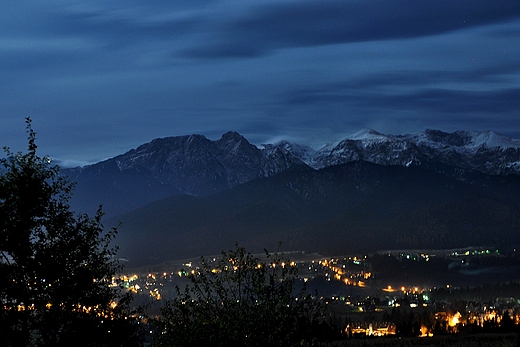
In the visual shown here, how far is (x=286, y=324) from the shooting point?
34.1 metres

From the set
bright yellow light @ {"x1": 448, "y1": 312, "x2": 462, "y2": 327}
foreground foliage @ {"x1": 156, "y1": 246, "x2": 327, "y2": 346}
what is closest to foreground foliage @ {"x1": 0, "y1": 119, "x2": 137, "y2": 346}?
foreground foliage @ {"x1": 156, "y1": 246, "x2": 327, "y2": 346}

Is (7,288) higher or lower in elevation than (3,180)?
lower

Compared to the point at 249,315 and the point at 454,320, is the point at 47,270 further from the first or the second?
the point at 454,320

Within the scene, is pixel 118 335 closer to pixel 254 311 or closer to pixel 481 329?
pixel 254 311

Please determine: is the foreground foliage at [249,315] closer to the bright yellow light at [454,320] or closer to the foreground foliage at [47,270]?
the foreground foliage at [47,270]

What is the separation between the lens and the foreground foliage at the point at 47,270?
29422 mm

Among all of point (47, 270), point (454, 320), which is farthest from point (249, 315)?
point (454, 320)

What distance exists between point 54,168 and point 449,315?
15324 centimetres

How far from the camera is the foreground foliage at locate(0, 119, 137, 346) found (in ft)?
96.5

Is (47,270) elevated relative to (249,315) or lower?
elevated

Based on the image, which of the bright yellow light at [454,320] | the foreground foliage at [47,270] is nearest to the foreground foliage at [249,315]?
the foreground foliage at [47,270]

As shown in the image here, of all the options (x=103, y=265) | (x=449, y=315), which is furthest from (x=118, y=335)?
(x=449, y=315)

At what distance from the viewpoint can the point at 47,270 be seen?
29984mm

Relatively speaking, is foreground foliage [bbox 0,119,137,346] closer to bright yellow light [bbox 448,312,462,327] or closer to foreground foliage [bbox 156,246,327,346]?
foreground foliage [bbox 156,246,327,346]
